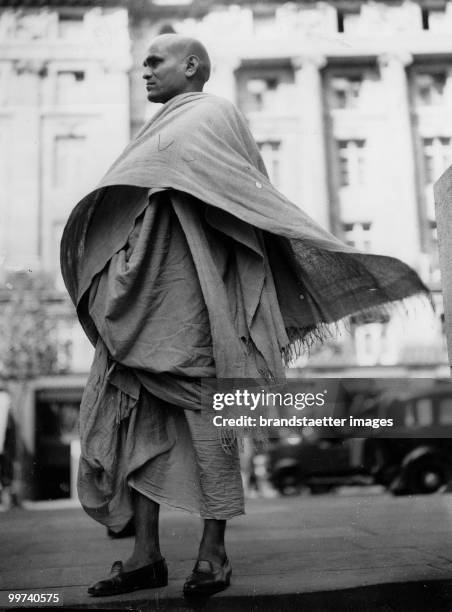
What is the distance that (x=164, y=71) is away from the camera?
2.06 meters

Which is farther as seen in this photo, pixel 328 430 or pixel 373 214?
pixel 373 214

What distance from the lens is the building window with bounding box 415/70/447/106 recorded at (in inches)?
170

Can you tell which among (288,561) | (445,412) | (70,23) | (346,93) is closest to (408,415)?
(288,561)

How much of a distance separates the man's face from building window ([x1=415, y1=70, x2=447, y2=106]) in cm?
248

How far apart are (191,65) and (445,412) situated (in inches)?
175

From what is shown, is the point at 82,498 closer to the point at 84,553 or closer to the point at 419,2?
the point at 84,553

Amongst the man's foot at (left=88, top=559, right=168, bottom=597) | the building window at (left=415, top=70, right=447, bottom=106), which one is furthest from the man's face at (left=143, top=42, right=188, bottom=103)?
the building window at (left=415, top=70, right=447, bottom=106)

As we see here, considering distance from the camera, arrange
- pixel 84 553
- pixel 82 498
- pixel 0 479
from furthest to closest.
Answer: pixel 0 479 < pixel 84 553 < pixel 82 498

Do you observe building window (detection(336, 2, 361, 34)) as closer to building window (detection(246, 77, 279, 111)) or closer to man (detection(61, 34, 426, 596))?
man (detection(61, 34, 426, 596))

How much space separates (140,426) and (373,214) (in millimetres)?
6079

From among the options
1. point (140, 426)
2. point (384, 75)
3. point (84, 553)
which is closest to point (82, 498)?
point (140, 426)

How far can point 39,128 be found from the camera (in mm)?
8586

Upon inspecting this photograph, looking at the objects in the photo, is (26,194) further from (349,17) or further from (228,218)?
(228,218)

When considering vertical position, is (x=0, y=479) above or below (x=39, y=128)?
below
